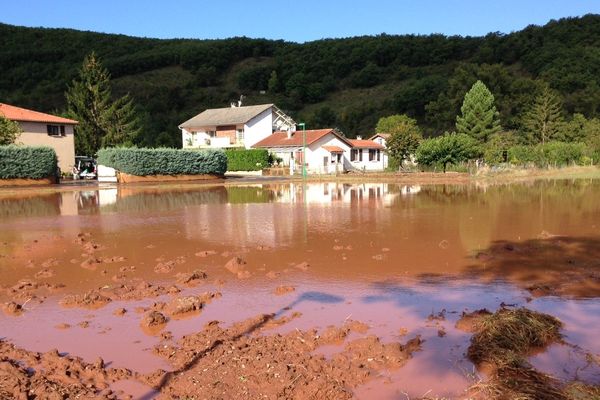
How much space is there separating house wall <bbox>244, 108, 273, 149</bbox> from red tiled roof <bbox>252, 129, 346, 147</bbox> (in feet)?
3.72

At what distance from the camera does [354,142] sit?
61281mm

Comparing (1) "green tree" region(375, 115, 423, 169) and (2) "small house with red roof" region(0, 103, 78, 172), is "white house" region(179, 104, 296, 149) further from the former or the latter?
(2) "small house with red roof" region(0, 103, 78, 172)

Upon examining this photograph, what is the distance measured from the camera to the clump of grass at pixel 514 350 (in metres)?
5.57

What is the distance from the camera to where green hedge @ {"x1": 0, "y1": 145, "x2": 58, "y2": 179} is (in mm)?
36062

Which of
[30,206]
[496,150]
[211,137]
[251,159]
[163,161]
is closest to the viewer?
[30,206]

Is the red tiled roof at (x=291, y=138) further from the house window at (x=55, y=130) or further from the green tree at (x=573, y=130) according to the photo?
the green tree at (x=573, y=130)

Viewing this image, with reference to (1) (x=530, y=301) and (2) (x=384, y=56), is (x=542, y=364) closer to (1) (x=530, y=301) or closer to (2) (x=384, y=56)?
(1) (x=530, y=301)

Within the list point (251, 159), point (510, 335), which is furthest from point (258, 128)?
point (510, 335)

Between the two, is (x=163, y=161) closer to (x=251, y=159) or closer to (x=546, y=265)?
(x=251, y=159)

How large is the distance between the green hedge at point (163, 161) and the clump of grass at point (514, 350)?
39087 mm

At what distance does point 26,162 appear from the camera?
36.9 m

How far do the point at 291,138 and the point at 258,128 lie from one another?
6.31 metres

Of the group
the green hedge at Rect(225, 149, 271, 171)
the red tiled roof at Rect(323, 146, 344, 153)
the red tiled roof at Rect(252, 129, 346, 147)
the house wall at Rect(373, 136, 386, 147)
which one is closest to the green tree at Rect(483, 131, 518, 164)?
the house wall at Rect(373, 136, 386, 147)

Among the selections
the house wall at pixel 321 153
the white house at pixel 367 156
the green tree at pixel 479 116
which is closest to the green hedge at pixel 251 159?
the house wall at pixel 321 153
